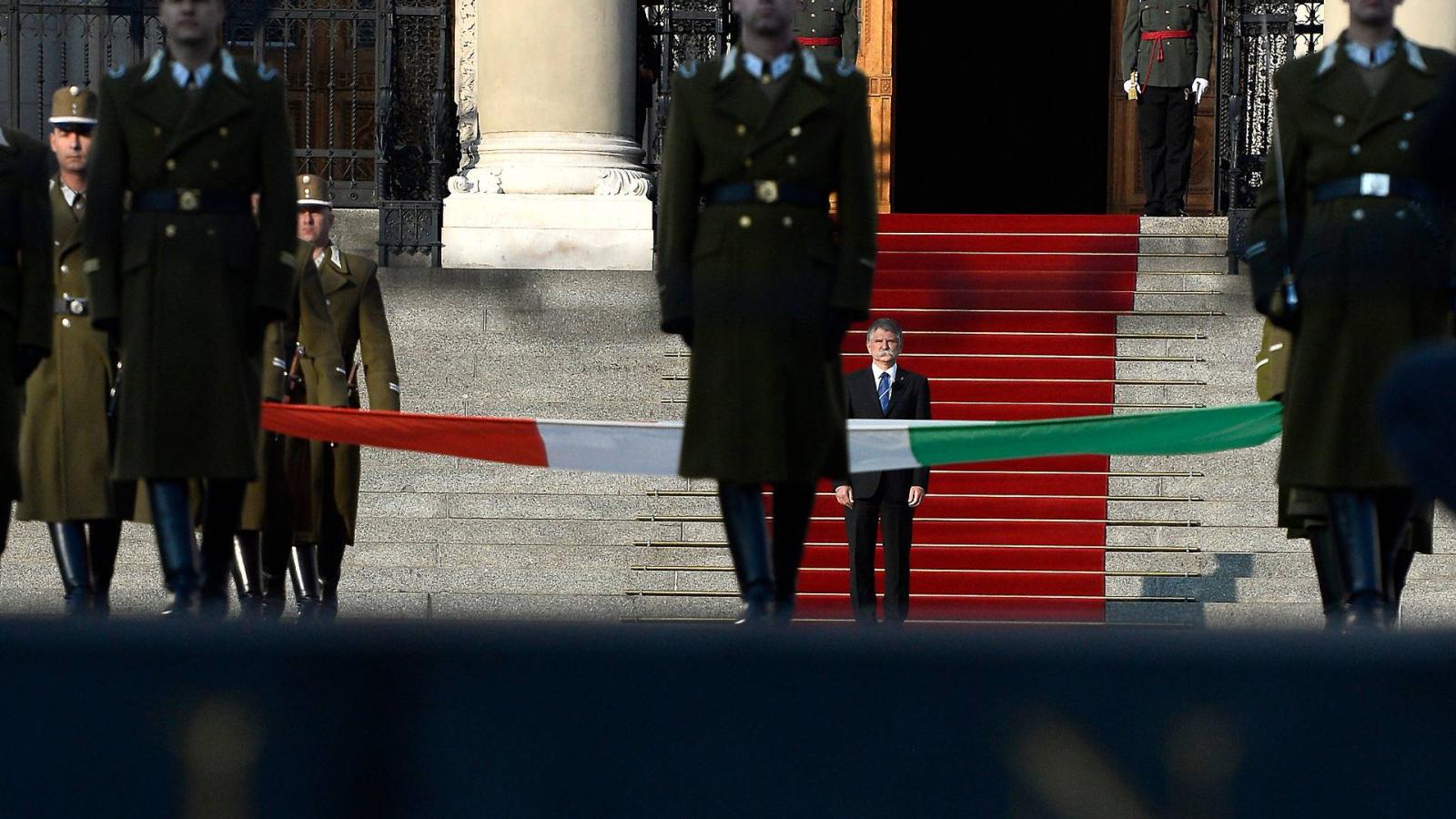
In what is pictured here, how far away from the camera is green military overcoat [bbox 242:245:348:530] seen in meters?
9.05

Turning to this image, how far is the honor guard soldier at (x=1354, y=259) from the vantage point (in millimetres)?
5820

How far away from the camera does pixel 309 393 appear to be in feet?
30.8

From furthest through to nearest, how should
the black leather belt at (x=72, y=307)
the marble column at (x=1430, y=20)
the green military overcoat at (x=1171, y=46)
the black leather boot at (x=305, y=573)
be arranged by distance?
the green military overcoat at (x=1171, y=46) < the marble column at (x=1430, y=20) < the black leather boot at (x=305, y=573) < the black leather belt at (x=72, y=307)

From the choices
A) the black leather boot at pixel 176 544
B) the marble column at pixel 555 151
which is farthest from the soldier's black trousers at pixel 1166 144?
the black leather boot at pixel 176 544

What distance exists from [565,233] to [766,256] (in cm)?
887

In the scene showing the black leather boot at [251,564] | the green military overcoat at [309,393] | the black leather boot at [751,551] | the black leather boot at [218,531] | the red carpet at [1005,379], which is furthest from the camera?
the red carpet at [1005,379]

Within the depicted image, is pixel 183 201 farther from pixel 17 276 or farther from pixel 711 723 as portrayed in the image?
pixel 711 723

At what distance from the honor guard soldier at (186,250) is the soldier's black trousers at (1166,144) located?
10643 mm

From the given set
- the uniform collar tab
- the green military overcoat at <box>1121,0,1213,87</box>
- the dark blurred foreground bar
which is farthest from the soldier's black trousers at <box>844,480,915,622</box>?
the dark blurred foreground bar

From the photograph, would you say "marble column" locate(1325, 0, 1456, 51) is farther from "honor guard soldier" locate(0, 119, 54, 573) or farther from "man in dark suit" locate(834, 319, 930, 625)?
"honor guard soldier" locate(0, 119, 54, 573)

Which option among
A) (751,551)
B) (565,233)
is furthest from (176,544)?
(565,233)

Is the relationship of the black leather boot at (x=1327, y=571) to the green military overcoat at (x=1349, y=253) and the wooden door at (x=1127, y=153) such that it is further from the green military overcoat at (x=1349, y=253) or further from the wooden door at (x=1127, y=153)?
the wooden door at (x=1127, y=153)

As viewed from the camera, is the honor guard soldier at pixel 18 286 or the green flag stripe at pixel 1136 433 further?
the green flag stripe at pixel 1136 433

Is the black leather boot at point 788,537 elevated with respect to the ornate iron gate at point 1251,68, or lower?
lower
